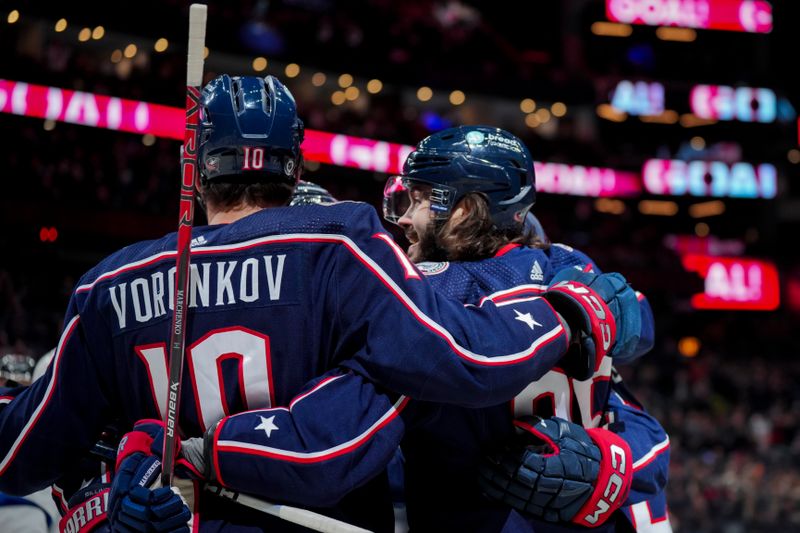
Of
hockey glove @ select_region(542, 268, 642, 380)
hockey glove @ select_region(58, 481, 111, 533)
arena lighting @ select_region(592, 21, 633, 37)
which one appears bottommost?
hockey glove @ select_region(58, 481, 111, 533)

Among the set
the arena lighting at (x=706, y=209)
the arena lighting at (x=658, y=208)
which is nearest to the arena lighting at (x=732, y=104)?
the arena lighting at (x=658, y=208)

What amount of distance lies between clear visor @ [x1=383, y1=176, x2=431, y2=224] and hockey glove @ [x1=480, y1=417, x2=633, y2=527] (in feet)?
2.40

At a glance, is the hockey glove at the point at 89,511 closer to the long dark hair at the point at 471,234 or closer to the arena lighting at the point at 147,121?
the long dark hair at the point at 471,234

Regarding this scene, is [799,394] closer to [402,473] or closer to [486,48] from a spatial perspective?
[486,48]

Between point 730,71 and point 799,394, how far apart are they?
43.3 feet

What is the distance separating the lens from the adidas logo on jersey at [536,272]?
288 centimetres

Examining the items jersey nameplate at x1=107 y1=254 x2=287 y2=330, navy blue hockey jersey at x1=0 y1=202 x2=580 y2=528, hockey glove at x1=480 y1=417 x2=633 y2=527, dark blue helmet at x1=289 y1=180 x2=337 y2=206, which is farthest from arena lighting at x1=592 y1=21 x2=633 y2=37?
jersey nameplate at x1=107 y1=254 x2=287 y2=330

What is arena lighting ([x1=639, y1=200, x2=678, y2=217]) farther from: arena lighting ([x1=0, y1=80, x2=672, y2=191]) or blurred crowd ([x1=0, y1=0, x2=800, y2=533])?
arena lighting ([x1=0, y1=80, x2=672, y2=191])

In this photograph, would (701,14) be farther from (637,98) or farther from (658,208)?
(658,208)

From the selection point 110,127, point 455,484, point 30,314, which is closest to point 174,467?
point 455,484

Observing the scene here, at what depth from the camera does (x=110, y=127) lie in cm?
1666

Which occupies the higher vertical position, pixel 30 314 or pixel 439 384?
pixel 439 384

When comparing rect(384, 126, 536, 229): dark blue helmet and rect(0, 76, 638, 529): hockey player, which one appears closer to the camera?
rect(0, 76, 638, 529): hockey player

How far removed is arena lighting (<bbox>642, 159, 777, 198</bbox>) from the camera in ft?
85.0
